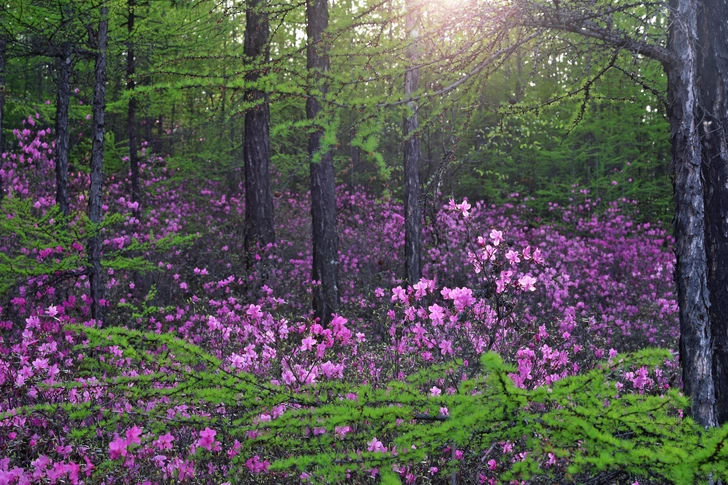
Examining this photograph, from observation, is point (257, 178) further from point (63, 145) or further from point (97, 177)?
point (97, 177)

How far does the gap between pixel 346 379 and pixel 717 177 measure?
10.6 feet

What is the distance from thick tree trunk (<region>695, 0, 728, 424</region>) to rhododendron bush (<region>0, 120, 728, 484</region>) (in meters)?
0.70

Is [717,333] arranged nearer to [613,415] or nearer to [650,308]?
[613,415]

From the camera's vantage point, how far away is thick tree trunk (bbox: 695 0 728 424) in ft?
13.0

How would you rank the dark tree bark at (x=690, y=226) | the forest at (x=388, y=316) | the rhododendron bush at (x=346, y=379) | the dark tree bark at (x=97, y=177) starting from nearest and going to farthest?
the rhododendron bush at (x=346, y=379) → the forest at (x=388, y=316) → the dark tree bark at (x=690, y=226) → the dark tree bark at (x=97, y=177)

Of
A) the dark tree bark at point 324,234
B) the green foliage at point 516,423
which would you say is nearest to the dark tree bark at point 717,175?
the green foliage at point 516,423

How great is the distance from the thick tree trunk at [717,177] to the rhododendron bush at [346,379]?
70cm

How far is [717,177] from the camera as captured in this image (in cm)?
397

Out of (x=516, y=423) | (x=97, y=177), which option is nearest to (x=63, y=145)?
(x=97, y=177)

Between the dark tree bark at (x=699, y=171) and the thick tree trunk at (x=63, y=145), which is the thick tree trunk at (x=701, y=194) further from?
the thick tree trunk at (x=63, y=145)

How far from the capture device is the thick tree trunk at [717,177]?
395cm

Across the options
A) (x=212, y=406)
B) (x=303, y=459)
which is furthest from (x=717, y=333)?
(x=212, y=406)

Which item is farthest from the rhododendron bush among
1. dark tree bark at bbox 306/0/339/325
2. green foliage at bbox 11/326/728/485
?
dark tree bark at bbox 306/0/339/325

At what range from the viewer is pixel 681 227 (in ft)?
12.7
